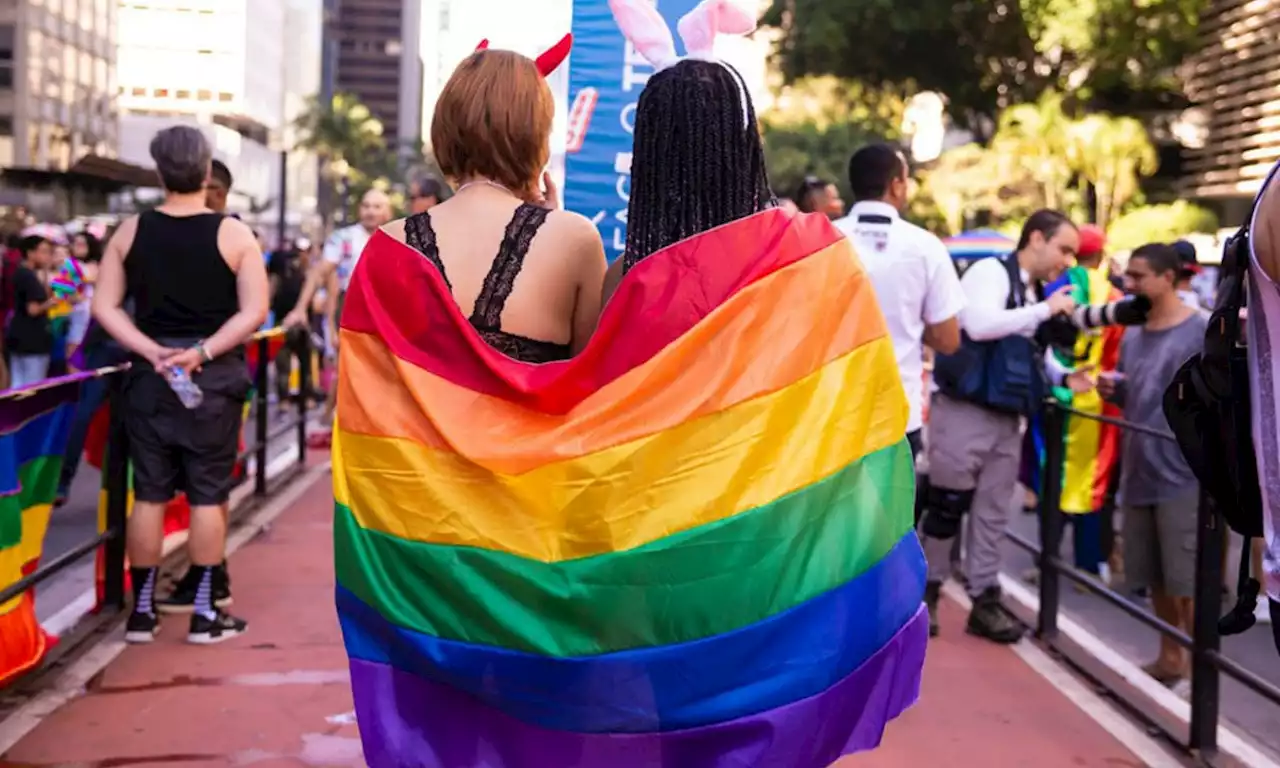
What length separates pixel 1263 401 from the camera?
9.21ft

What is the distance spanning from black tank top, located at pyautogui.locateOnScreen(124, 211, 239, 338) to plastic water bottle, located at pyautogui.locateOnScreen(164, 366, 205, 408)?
0.17 m

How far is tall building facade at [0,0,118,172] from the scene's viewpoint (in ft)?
213

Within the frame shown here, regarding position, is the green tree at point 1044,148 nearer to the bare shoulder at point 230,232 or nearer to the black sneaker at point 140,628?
the bare shoulder at point 230,232

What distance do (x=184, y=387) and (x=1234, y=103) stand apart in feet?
81.1

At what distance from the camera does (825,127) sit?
42.0m

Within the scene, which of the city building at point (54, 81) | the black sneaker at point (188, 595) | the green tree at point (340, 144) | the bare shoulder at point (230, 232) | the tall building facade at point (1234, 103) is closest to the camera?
the bare shoulder at point (230, 232)

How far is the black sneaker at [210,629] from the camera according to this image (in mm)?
6270

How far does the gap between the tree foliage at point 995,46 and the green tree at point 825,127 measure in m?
2.41

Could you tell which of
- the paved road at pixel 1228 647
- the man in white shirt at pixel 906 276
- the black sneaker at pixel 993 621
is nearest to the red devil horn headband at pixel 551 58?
the man in white shirt at pixel 906 276

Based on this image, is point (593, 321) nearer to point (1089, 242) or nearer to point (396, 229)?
point (396, 229)

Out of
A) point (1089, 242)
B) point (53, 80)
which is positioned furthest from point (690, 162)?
point (53, 80)

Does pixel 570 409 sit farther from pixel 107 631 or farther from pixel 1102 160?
pixel 1102 160

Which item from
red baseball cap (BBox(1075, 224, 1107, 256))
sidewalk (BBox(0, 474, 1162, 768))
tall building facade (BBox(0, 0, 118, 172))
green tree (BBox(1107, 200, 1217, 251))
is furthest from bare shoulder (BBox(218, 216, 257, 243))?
tall building facade (BBox(0, 0, 118, 172))

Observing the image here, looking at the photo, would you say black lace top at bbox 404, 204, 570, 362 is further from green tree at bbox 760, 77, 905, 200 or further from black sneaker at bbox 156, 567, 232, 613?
green tree at bbox 760, 77, 905, 200
